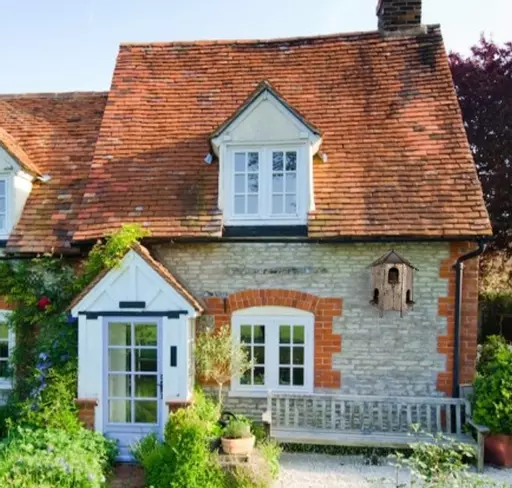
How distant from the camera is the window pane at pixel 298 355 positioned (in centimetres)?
891

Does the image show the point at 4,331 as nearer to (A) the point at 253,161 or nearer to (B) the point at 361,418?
(A) the point at 253,161

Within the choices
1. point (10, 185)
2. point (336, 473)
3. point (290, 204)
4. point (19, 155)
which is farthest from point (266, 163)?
point (336, 473)

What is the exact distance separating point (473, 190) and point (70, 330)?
8059 mm

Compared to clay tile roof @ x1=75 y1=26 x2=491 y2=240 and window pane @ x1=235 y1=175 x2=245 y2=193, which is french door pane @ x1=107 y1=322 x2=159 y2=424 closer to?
clay tile roof @ x1=75 y1=26 x2=491 y2=240

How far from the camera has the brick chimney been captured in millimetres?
11539

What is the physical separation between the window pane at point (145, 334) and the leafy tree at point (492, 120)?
12348 millimetres

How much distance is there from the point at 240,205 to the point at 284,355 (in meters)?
3.06

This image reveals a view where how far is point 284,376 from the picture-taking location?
Answer: 8.97 metres

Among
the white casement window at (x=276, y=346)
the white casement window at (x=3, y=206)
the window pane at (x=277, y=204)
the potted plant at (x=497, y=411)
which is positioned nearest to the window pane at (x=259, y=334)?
the white casement window at (x=276, y=346)

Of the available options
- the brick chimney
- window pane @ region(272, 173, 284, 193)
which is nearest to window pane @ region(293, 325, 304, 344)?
window pane @ region(272, 173, 284, 193)

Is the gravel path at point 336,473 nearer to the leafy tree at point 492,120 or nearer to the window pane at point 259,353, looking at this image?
the window pane at point 259,353

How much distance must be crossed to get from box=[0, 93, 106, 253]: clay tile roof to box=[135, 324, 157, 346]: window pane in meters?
2.33

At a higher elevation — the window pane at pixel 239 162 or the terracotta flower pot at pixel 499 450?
the window pane at pixel 239 162

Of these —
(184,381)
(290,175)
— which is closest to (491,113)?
(290,175)
